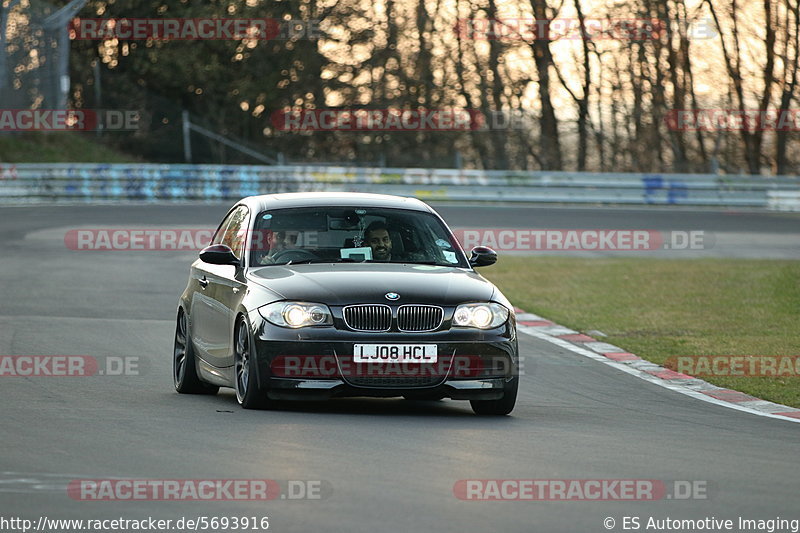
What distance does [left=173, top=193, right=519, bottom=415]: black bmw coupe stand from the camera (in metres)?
9.59

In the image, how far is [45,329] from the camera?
1535 centimetres

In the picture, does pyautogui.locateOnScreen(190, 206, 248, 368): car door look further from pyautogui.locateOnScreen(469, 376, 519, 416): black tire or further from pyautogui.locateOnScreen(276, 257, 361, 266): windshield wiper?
pyautogui.locateOnScreen(469, 376, 519, 416): black tire

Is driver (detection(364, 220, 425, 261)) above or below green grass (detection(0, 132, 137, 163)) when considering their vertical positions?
below

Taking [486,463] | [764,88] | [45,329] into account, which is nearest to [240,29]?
[764,88]

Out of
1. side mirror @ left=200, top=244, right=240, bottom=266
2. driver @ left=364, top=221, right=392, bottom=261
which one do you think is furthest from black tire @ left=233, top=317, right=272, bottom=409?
driver @ left=364, top=221, right=392, bottom=261

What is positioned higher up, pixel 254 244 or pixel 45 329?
pixel 254 244

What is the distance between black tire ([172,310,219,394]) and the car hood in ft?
4.24

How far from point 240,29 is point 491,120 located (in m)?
8.04

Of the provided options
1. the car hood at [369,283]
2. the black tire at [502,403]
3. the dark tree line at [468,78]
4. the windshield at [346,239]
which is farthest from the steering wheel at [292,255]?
the dark tree line at [468,78]

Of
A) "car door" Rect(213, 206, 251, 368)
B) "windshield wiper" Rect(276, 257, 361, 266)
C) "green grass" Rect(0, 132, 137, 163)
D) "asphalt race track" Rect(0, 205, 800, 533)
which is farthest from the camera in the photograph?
"green grass" Rect(0, 132, 137, 163)

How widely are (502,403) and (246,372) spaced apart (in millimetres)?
1691

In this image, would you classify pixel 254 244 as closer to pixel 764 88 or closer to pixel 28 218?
pixel 28 218

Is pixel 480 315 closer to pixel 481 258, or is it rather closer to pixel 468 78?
pixel 481 258

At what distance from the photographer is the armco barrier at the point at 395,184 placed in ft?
121
